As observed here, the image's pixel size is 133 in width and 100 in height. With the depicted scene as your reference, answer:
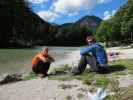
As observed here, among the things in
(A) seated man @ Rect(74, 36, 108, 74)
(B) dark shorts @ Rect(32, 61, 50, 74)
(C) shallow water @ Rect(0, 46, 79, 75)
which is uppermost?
(A) seated man @ Rect(74, 36, 108, 74)

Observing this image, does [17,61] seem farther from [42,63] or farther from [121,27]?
[121,27]

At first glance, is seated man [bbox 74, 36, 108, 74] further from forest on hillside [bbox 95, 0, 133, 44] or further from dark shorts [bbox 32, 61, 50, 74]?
forest on hillside [bbox 95, 0, 133, 44]

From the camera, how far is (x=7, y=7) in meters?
72.5

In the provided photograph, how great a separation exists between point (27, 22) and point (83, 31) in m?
65.8

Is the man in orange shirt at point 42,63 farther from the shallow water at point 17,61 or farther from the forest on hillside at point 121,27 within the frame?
the forest on hillside at point 121,27

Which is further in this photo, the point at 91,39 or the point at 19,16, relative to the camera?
the point at 19,16

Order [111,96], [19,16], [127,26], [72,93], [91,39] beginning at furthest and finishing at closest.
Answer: [19,16] < [127,26] < [91,39] < [72,93] < [111,96]

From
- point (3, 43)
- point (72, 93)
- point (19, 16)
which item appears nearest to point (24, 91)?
point (72, 93)

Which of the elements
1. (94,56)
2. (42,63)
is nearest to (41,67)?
(42,63)

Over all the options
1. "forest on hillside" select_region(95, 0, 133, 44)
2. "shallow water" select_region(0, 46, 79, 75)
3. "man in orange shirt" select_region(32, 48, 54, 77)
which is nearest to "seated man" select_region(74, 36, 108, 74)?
"man in orange shirt" select_region(32, 48, 54, 77)

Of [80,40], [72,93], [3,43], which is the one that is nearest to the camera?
[72,93]

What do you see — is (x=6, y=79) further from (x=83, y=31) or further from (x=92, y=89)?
(x=83, y=31)

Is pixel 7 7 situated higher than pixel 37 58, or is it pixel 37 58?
pixel 7 7

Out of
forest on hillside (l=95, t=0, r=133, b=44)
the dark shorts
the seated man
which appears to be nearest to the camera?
the seated man
